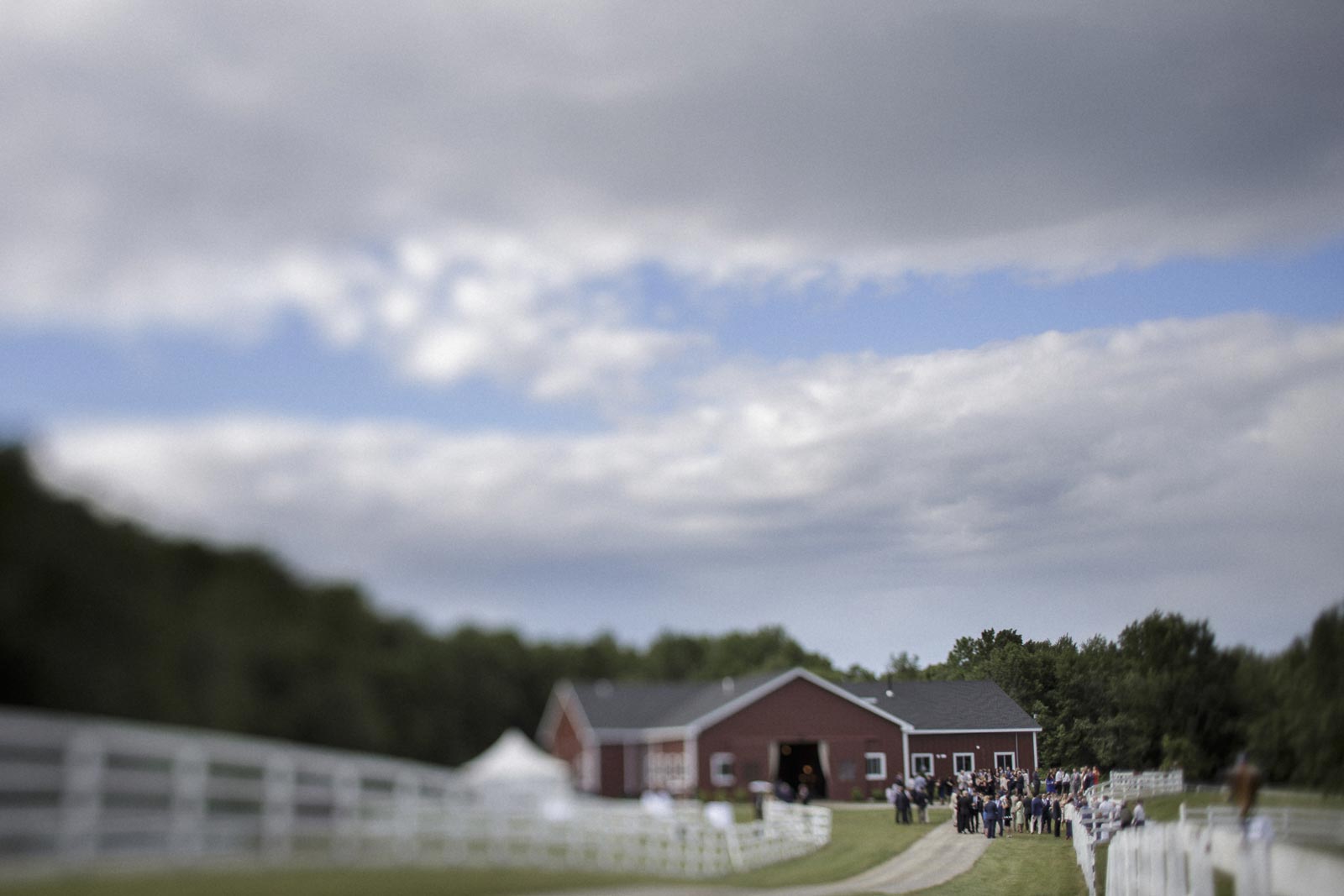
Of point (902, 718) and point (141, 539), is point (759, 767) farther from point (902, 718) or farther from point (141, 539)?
point (141, 539)

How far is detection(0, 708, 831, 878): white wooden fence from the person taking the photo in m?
10.9

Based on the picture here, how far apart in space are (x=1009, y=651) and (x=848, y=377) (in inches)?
172

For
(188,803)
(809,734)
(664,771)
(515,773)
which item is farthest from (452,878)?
(809,734)

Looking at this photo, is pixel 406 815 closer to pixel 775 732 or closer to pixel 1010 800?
pixel 775 732

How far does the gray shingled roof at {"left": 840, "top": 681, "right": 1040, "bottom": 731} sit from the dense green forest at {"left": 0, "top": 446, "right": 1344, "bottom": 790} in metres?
0.24

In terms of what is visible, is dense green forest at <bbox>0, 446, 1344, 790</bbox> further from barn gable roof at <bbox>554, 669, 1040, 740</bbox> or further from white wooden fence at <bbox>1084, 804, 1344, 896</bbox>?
white wooden fence at <bbox>1084, 804, 1344, 896</bbox>

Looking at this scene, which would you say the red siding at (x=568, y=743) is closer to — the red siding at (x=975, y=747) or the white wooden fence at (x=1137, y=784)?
the red siding at (x=975, y=747)

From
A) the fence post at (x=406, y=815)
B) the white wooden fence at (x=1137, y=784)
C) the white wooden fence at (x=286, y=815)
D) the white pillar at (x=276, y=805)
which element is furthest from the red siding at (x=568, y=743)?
the white wooden fence at (x=1137, y=784)

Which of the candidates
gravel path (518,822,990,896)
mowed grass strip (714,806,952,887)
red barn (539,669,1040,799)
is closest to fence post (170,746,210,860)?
red barn (539,669,1040,799)

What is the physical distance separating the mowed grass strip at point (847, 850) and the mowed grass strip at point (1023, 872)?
148 cm

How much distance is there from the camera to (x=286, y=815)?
12.5 metres

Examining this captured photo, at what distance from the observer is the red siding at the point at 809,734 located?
15.6 meters

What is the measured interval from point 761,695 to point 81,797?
7483 millimetres

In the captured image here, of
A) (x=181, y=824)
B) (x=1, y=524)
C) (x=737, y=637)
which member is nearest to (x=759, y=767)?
(x=737, y=637)
